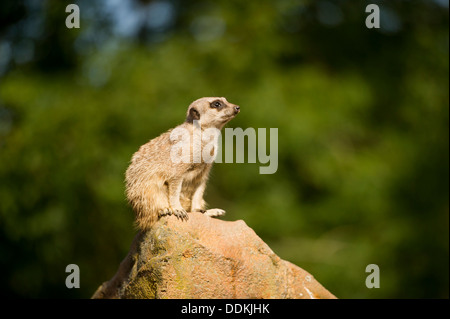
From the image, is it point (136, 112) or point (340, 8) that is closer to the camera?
point (136, 112)

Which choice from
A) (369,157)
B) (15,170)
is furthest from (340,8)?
(15,170)

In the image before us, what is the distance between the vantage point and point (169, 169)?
4574mm

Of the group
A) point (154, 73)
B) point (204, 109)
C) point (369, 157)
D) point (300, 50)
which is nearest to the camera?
point (204, 109)

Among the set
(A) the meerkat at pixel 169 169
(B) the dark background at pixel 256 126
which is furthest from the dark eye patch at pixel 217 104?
(B) the dark background at pixel 256 126

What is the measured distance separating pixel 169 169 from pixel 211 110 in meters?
0.56

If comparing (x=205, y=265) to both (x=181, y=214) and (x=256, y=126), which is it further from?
(x=256, y=126)

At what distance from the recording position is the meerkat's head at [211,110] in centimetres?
459

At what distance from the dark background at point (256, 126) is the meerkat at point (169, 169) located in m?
5.31

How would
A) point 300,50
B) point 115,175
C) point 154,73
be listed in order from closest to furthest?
1. point 115,175
2. point 154,73
3. point 300,50

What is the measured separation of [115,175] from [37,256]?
2.21 metres

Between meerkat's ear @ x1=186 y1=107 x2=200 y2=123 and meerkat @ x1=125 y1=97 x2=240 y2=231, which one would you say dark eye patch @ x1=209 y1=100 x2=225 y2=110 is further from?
meerkat's ear @ x1=186 y1=107 x2=200 y2=123

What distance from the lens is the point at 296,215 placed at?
39.2 feet

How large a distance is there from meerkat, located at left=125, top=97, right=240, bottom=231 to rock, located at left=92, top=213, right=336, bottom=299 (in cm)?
12

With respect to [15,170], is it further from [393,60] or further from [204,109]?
[393,60]
